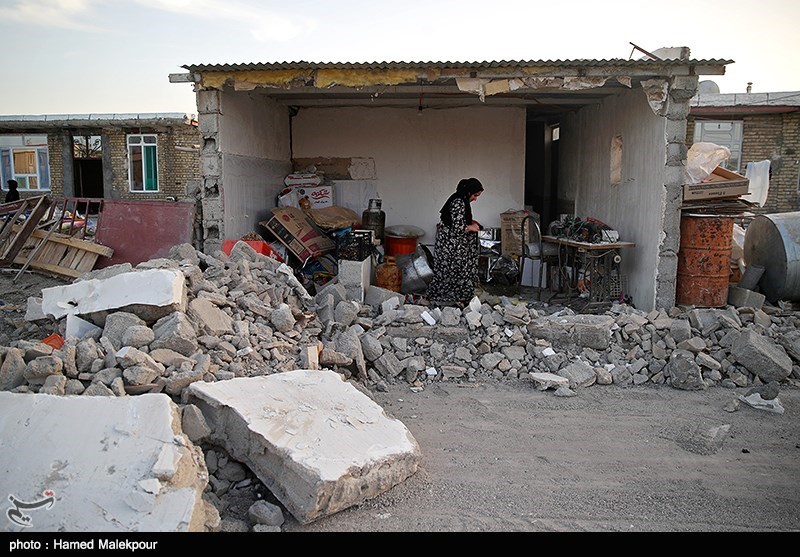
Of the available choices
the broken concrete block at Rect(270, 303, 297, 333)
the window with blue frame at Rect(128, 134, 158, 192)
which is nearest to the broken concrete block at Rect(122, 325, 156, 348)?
the broken concrete block at Rect(270, 303, 297, 333)

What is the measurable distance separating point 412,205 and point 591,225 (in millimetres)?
4125

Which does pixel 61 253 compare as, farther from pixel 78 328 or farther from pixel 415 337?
pixel 415 337

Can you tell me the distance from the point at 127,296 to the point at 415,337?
3089 millimetres

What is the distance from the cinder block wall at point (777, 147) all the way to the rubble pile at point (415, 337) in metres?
10.7

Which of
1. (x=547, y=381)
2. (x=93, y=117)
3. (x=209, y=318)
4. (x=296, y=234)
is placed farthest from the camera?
(x=93, y=117)

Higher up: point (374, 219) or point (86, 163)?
point (86, 163)

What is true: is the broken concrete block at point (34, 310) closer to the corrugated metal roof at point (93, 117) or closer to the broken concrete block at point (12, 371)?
the broken concrete block at point (12, 371)

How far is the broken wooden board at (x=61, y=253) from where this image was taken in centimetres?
812

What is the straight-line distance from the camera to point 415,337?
7.00 m

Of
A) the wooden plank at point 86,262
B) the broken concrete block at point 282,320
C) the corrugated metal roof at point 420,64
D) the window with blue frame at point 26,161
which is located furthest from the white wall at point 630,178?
the window with blue frame at point 26,161

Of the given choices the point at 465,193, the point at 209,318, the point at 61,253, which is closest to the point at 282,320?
the point at 209,318

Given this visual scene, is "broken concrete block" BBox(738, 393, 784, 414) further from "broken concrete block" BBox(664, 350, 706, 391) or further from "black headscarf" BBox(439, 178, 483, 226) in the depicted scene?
"black headscarf" BBox(439, 178, 483, 226)

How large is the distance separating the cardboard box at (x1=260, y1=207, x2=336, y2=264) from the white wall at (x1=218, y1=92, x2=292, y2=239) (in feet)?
1.15
